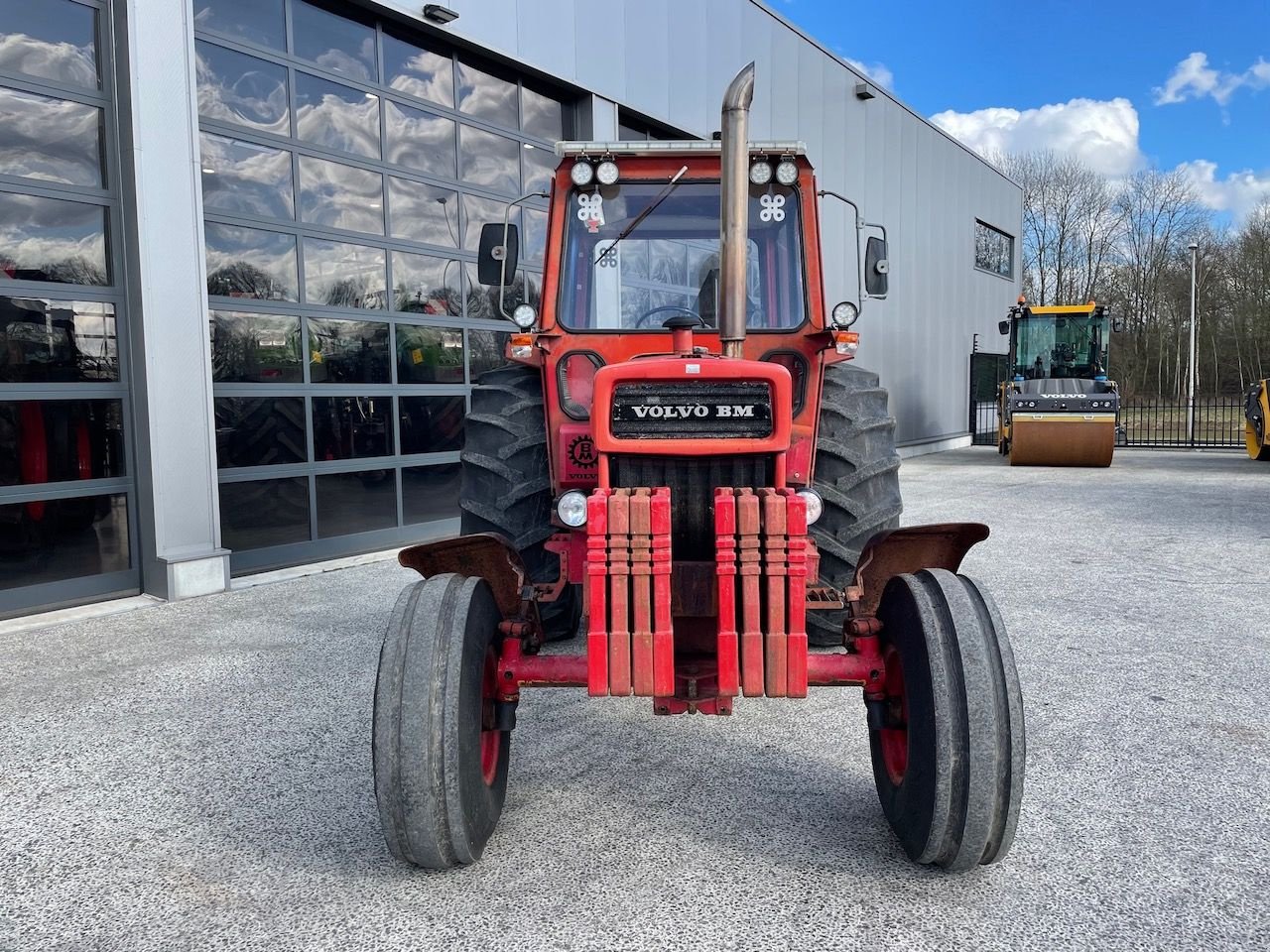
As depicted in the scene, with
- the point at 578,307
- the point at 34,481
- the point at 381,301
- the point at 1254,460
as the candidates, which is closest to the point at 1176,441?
the point at 1254,460

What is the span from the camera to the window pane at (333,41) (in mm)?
7273

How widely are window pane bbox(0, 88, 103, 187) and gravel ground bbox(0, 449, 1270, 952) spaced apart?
2952 mm

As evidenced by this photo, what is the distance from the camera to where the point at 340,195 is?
25.0ft

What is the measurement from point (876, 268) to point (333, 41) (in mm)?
5513

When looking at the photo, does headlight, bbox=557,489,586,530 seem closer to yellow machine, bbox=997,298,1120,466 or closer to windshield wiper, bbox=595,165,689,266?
windshield wiper, bbox=595,165,689,266

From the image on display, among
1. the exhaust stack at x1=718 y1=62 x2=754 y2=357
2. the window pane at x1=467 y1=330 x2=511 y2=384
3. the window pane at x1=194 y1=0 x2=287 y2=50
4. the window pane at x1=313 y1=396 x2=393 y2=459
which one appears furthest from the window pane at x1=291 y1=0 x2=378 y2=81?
the exhaust stack at x1=718 y1=62 x2=754 y2=357

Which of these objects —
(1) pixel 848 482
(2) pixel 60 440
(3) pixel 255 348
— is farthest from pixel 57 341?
(1) pixel 848 482

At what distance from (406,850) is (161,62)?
5801mm

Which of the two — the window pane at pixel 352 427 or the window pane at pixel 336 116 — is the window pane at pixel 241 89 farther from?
the window pane at pixel 352 427

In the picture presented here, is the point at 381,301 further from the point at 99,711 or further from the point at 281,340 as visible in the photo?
the point at 99,711

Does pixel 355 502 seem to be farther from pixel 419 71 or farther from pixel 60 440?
pixel 419 71

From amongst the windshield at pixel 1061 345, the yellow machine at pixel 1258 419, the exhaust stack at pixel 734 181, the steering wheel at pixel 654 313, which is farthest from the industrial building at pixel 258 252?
the yellow machine at pixel 1258 419

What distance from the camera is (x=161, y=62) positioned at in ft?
19.9

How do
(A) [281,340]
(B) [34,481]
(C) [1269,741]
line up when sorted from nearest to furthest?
1. (C) [1269,741]
2. (B) [34,481]
3. (A) [281,340]
